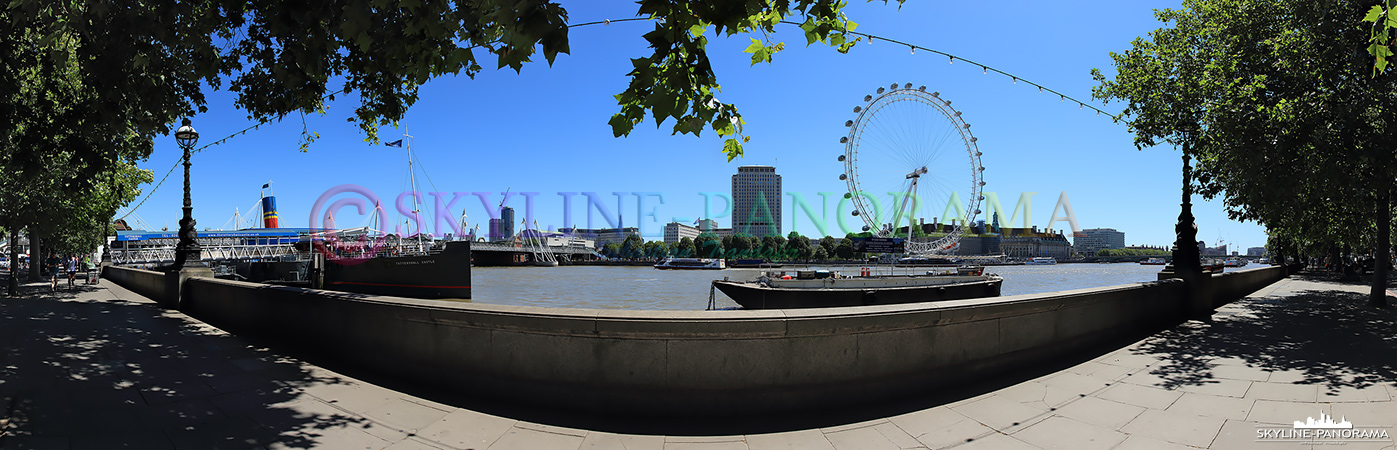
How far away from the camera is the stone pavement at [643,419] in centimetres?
391

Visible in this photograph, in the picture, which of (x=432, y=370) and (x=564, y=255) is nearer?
(x=432, y=370)

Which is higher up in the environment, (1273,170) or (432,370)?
(1273,170)

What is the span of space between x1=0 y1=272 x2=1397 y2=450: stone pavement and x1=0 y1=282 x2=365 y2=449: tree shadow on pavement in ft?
0.07

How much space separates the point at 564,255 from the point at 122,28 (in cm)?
14708

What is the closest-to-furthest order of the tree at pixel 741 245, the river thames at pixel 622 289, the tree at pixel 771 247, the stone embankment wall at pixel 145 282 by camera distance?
the stone embankment wall at pixel 145 282 → the river thames at pixel 622 289 → the tree at pixel 741 245 → the tree at pixel 771 247

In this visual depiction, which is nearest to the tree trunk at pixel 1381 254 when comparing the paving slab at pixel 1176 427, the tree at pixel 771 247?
the paving slab at pixel 1176 427

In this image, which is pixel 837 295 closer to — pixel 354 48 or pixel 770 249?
pixel 354 48

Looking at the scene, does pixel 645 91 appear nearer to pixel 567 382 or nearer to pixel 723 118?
pixel 723 118

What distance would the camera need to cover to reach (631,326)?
449 cm

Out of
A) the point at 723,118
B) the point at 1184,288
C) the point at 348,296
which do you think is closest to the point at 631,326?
the point at 723,118

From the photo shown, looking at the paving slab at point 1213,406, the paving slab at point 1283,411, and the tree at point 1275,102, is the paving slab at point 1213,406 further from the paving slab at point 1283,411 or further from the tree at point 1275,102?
the tree at point 1275,102

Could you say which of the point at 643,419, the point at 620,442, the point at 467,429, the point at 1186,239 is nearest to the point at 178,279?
the point at 467,429

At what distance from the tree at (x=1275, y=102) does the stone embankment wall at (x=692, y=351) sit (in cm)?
830

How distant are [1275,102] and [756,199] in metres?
168
